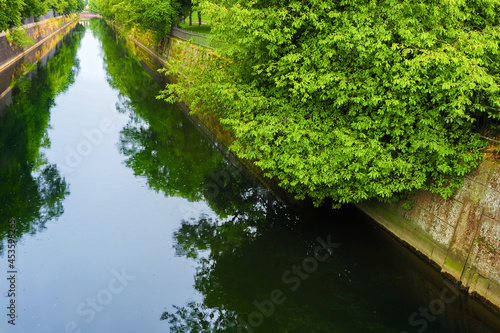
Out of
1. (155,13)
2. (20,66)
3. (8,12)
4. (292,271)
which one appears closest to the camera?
(292,271)

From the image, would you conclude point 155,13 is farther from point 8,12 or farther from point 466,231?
point 466,231

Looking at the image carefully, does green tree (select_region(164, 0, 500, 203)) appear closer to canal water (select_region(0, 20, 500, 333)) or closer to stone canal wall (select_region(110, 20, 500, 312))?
stone canal wall (select_region(110, 20, 500, 312))

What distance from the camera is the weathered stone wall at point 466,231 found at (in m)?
10.7

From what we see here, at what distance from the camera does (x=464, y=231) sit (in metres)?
11.4

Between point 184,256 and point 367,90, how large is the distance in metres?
6.71

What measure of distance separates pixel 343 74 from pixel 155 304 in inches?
294

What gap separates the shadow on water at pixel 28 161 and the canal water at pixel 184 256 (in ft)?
0.27

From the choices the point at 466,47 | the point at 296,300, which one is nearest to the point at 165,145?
the point at 296,300

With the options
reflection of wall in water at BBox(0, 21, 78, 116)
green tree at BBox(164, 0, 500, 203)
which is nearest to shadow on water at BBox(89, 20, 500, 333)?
green tree at BBox(164, 0, 500, 203)

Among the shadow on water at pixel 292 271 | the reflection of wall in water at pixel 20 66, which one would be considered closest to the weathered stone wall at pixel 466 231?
the shadow on water at pixel 292 271

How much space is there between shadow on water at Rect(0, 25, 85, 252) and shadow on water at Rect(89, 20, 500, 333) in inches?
138

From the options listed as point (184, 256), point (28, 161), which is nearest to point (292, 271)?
point (184, 256)

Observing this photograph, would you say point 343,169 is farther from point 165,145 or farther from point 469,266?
point 165,145

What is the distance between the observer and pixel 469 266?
36.9 feet
